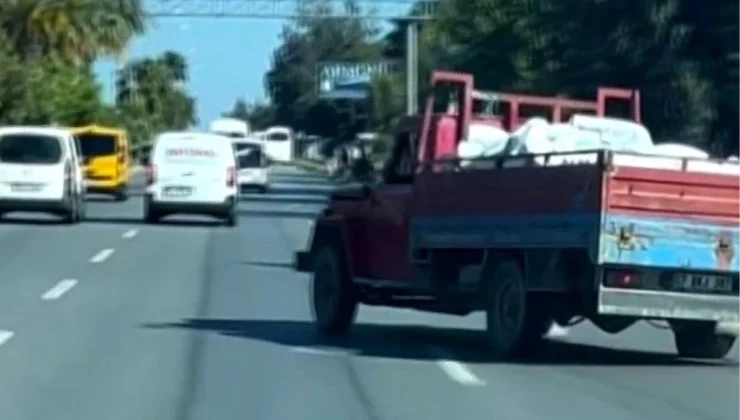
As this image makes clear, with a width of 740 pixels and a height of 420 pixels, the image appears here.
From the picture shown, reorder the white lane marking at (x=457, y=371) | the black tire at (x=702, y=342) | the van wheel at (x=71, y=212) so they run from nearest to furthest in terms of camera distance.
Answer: the white lane marking at (x=457, y=371) < the black tire at (x=702, y=342) < the van wheel at (x=71, y=212)

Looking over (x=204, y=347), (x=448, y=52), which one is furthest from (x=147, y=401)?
(x=448, y=52)

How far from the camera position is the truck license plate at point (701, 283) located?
17.9 metres

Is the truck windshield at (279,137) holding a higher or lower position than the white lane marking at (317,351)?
lower

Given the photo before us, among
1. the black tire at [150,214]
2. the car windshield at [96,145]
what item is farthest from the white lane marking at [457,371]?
the car windshield at [96,145]

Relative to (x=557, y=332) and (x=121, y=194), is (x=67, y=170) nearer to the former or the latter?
(x=121, y=194)

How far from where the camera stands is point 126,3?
88.0 meters

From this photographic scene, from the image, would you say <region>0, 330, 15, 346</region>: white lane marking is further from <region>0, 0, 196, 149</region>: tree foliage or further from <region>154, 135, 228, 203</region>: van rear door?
<region>0, 0, 196, 149</region>: tree foliage

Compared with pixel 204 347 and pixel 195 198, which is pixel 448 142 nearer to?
pixel 204 347

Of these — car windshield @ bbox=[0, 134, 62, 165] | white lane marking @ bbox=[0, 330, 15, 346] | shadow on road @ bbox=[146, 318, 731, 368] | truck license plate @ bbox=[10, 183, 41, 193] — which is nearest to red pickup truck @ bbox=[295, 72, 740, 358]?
shadow on road @ bbox=[146, 318, 731, 368]

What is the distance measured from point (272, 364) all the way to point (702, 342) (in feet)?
13.5

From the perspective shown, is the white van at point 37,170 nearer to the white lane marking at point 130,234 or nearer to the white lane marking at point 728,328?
the white lane marking at point 130,234

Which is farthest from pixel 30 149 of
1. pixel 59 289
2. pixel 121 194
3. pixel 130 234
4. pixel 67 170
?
pixel 121 194

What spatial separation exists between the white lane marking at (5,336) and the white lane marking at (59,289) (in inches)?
185

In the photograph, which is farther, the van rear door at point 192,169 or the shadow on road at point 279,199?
the shadow on road at point 279,199
